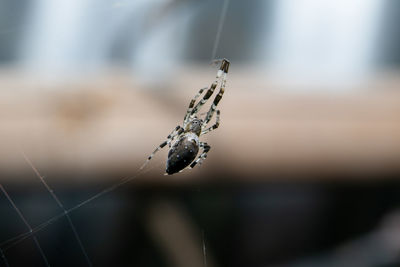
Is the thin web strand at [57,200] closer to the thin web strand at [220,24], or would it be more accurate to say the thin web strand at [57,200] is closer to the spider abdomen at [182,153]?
the spider abdomen at [182,153]

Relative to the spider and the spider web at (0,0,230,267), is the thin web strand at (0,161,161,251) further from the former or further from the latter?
the spider

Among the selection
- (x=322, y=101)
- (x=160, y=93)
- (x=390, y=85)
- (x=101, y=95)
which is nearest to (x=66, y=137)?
(x=101, y=95)

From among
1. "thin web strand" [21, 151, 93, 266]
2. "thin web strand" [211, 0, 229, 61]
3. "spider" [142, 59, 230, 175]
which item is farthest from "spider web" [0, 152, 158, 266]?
"thin web strand" [211, 0, 229, 61]

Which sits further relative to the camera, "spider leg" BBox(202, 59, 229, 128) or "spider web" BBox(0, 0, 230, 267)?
"spider web" BBox(0, 0, 230, 267)

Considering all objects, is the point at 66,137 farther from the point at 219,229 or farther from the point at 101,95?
the point at 219,229

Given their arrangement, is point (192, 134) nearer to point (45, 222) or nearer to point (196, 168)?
point (196, 168)

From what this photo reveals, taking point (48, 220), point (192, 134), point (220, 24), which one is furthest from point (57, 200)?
point (220, 24)
